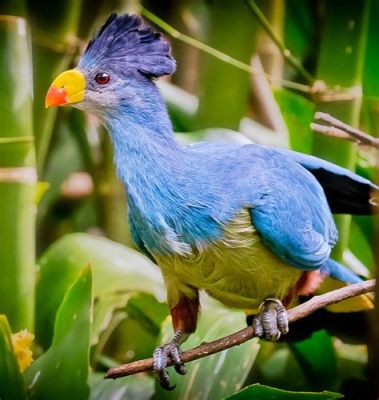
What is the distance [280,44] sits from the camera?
105 cm

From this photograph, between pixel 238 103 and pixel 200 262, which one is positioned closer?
pixel 200 262

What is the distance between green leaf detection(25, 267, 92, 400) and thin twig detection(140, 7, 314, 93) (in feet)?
1.10

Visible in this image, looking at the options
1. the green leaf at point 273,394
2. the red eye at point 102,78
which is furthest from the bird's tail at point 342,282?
the red eye at point 102,78

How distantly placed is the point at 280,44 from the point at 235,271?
329 mm

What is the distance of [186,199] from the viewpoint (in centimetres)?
88

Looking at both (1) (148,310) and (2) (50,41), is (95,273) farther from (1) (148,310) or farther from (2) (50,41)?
(2) (50,41)

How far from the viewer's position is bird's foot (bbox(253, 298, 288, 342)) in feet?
3.09

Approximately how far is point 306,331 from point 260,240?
22 centimetres

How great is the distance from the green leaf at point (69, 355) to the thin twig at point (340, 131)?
355mm

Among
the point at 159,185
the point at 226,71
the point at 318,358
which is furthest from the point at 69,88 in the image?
the point at 318,358

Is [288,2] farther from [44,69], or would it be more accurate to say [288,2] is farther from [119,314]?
[119,314]

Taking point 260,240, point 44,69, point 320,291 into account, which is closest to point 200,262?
point 260,240

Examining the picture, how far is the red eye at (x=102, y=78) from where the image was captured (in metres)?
0.90

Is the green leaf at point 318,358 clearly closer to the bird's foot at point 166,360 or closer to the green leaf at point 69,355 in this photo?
the bird's foot at point 166,360
